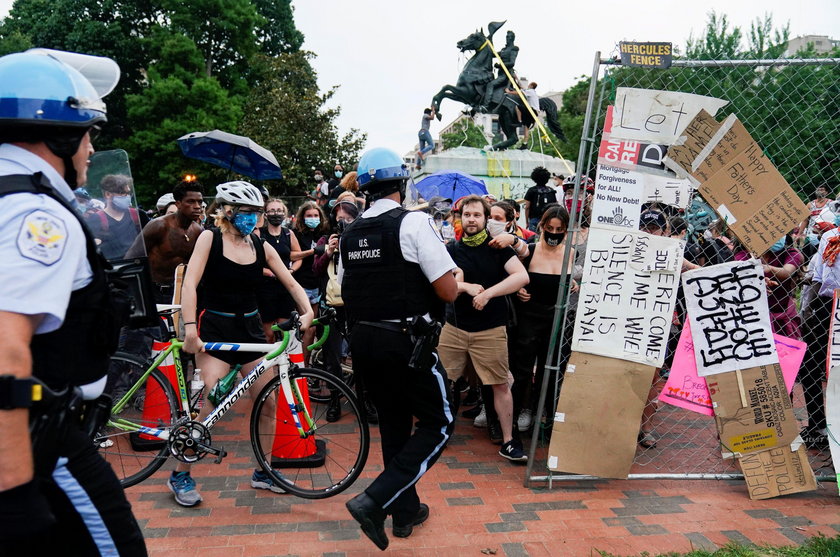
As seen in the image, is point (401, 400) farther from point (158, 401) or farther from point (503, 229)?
point (503, 229)

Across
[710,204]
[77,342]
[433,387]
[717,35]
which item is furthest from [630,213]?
[717,35]

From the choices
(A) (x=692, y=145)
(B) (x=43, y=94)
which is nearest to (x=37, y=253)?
(B) (x=43, y=94)

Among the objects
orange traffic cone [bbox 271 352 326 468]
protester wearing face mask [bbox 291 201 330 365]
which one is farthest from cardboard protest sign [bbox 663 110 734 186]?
protester wearing face mask [bbox 291 201 330 365]

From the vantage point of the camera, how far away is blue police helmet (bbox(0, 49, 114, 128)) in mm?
1713

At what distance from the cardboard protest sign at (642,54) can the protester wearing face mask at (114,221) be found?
9.50 feet

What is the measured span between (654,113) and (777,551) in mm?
2621

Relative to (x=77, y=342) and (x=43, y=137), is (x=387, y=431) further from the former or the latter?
(x=43, y=137)

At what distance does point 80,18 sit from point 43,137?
3507cm

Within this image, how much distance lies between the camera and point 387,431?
3684 millimetres

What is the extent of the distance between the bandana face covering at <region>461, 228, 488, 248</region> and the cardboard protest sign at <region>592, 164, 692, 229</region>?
1.12 metres

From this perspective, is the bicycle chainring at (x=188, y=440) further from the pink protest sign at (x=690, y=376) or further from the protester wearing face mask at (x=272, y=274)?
the pink protest sign at (x=690, y=376)

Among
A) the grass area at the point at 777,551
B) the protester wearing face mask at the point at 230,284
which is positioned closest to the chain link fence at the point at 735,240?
the grass area at the point at 777,551

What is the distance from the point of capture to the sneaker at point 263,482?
4.21m

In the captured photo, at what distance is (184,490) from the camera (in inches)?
156
